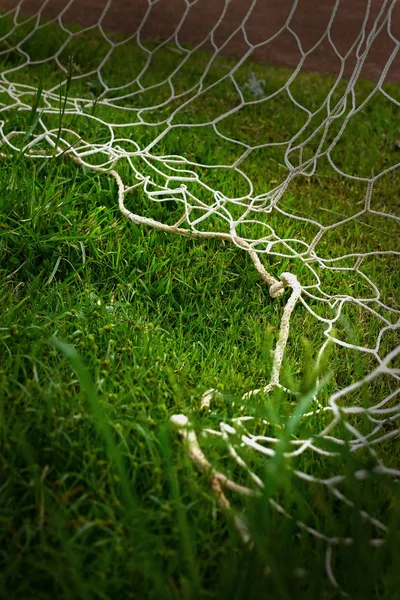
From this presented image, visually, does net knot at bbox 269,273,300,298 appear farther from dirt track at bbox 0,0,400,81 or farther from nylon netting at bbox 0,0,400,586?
dirt track at bbox 0,0,400,81

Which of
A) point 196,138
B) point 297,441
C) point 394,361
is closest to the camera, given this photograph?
point 297,441

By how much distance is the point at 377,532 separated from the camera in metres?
1.27

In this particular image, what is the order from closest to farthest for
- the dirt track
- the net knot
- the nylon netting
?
the nylon netting, the net knot, the dirt track

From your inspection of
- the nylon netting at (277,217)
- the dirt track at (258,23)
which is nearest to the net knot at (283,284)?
the nylon netting at (277,217)

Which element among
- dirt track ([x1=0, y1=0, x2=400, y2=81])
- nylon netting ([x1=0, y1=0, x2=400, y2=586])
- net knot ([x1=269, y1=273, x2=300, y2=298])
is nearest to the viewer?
→ nylon netting ([x1=0, y1=0, x2=400, y2=586])

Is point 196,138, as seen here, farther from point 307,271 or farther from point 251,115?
point 307,271

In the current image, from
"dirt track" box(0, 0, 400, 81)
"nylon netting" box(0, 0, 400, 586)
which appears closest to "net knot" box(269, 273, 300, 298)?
"nylon netting" box(0, 0, 400, 586)

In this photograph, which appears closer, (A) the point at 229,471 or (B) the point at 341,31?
(A) the point at 229,471

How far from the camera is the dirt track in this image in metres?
3.88

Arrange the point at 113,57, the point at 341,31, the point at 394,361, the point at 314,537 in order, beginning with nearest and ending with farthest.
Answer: the point at 314,537 → the point at 394,361 → the point at 113,57 → the point at 341,31

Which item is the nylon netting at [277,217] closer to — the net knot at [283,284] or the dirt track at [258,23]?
the net knot at [283,284]

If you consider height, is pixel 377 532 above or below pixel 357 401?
above

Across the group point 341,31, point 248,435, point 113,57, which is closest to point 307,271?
point 248,435

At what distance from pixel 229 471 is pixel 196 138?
1.77 metres
